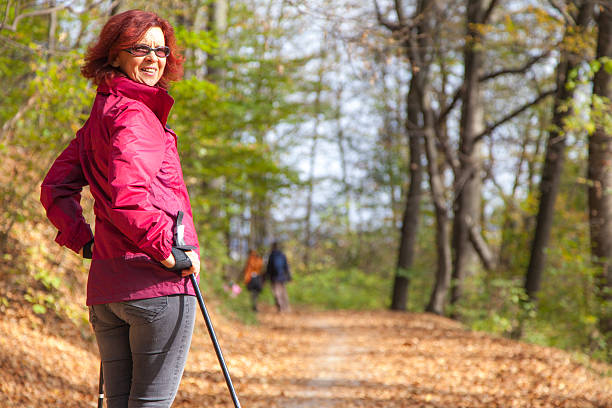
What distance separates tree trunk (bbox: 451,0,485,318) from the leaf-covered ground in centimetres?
488

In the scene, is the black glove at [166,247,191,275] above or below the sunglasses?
below

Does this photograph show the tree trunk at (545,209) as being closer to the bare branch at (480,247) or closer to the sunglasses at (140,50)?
the bare branch at (480,247)

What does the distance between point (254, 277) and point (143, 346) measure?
11.8 m

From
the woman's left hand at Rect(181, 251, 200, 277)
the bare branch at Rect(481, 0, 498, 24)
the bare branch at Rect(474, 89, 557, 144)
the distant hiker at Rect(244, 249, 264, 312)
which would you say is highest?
the bare branch at Rect(481, 0, 498, 24)

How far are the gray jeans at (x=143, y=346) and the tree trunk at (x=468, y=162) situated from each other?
12382 mm

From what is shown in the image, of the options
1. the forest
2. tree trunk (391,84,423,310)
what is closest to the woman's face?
the forest

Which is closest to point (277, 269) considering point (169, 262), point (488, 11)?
point (488, 11)

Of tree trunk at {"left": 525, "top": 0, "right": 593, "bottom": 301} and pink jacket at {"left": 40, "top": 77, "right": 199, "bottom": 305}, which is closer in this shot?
pink jacket at {"left": 40, "top": 77, "right": 199, "bottom": 305}

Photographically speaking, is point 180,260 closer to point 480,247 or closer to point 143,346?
point 143,346

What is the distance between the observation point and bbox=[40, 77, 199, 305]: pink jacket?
2180 millimetres

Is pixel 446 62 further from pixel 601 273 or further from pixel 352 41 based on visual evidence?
pixel 352 41

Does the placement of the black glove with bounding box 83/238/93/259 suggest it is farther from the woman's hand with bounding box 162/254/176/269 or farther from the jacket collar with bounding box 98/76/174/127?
the jacket collar with bounding box 98/76/174/127

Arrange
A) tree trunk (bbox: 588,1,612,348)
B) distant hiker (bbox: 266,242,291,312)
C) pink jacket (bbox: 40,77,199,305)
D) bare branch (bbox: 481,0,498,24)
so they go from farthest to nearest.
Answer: distant hiker (bbox: 266,242,291,312)
bare branch (bbox: 481,0,498,24)
tree trunk (bbox: 588,1,612,348)
pink jacket (bbox: 40,77,199,305)

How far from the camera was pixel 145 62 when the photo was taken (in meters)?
2.50
